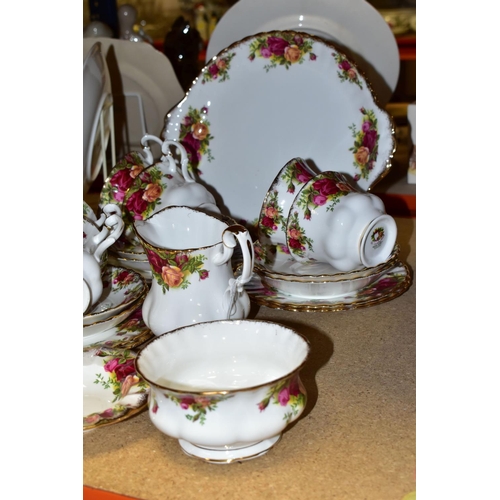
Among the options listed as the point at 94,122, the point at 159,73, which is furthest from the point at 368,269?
the point at 159,73

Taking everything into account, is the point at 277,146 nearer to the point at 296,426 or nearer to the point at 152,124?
the point at 152,124

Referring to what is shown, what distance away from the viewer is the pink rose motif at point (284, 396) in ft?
1.54

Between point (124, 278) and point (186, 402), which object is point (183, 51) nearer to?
point (124, 278)

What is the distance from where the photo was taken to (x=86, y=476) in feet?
1.57

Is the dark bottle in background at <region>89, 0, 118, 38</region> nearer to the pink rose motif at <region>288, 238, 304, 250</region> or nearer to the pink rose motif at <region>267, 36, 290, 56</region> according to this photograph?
the pink rose motif at <region>267, 36, 290, 56</region>

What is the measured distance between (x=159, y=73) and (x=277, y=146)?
0.39m

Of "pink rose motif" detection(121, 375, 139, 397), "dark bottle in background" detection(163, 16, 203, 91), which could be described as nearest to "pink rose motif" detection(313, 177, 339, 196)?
"pink rose motif" detection(121, 375, 139, 397)

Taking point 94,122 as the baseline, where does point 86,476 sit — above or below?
below

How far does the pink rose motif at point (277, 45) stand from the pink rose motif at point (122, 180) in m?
0.25

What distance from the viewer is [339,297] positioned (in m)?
0.76

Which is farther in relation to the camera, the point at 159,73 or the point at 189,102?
the point at 159,73

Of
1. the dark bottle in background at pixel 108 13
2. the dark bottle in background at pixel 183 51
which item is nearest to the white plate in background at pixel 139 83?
the dark bottle in background at pixel 183 51

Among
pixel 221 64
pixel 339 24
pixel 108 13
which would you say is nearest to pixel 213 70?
pixel 221 64

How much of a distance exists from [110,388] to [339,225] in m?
0.31
